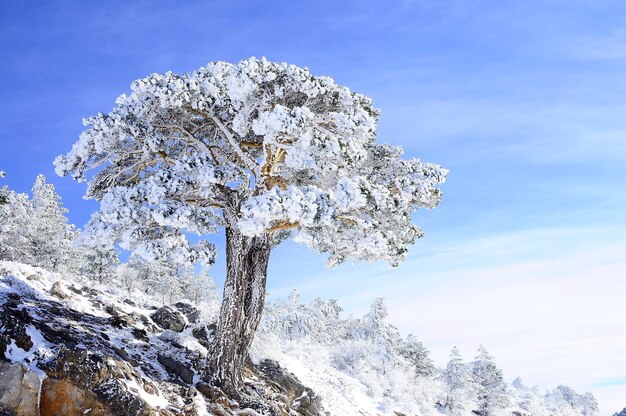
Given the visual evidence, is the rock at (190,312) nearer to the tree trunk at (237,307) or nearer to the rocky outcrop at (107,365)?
the rocky outcrop at (107,365)

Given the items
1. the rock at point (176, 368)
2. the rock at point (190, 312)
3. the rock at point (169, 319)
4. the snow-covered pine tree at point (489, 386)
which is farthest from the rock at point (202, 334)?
the snow-covered pine tree at point (489, 386)

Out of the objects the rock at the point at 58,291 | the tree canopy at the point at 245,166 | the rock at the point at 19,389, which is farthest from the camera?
the rock at the point at 58,291

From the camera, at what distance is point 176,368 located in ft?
49.7

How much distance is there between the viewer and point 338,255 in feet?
58.7

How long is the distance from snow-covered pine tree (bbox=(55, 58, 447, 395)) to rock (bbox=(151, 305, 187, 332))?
A: 4.69 meters

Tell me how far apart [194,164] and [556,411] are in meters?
91.3

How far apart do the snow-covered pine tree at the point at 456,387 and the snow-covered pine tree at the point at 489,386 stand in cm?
113

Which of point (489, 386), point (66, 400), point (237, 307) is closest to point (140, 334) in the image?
point (237, 307)

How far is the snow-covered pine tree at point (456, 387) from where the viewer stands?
44031mm

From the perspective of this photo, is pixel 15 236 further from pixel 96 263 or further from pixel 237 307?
pixel 237 307

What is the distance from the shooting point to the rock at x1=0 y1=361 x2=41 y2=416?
1016cm

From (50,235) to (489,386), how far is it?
42246mm

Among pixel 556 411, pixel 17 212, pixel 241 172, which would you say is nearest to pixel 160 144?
pixel 241 172

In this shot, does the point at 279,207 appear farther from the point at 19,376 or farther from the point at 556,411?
the point at 556,411
